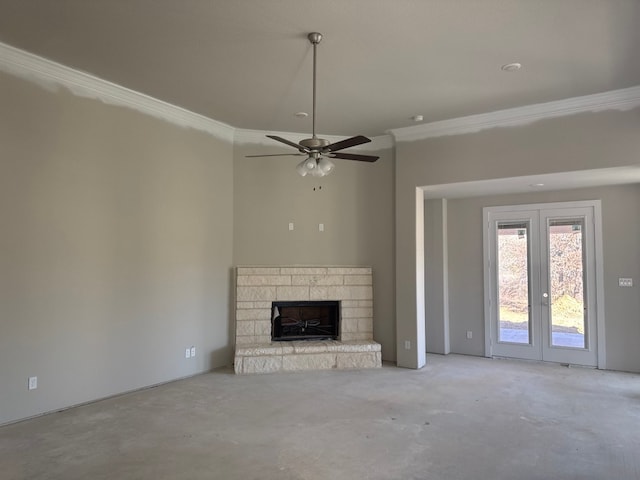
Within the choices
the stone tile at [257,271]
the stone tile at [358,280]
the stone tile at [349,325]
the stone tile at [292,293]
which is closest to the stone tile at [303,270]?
the stone tile at [257,271]

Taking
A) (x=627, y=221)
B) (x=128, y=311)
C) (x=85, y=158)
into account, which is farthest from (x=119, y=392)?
(x=627, y=221)

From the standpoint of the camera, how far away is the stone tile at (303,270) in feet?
20.1

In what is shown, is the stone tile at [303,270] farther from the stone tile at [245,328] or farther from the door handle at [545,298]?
the door handle at [545,298]

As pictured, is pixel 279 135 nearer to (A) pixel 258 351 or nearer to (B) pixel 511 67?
(A) pixel 258 351

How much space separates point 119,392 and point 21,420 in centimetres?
95

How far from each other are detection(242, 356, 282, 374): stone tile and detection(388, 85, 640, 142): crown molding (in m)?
Answer: 3.52

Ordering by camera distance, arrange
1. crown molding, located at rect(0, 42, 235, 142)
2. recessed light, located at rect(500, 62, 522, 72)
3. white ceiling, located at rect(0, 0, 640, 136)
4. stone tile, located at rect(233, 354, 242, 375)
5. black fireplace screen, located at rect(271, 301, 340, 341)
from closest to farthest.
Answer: white ceiling, located at rect(0, 0, 640, 136), crown molding, located at rect(0, 42, 235, 142), recessed light, located at rect(500, 62, 522, 72), stone tile, located at rect(233, 354, 242, 375), black fireplace screen, located at rect(271, 301, 340, 341)

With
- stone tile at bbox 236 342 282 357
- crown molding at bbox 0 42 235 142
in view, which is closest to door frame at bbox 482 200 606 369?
stone tile at bbox 236 342 282 357

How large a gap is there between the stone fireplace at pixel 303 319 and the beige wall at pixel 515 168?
0.55 m

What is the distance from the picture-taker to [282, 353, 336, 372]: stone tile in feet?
18.5

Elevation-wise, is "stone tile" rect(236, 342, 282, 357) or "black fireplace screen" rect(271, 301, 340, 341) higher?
"black fireplace screen" rect(271, 301, 340, 341)

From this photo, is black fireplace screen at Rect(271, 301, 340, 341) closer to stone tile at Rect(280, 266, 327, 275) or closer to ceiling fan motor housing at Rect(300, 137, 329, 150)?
stone tile at Rect(280, 266, 327, 275)

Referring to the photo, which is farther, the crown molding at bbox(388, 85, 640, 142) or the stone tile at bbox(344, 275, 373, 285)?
the stone tile at bbox(344, 275, 373, 285)

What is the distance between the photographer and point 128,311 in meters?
4.75
